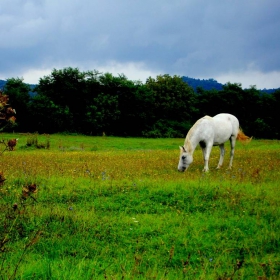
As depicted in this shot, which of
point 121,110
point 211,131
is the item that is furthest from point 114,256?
point 121,110

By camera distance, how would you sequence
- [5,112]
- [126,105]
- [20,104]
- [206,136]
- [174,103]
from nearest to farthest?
1. [5,112]
2. [206,136]
3. [20,104]
4. [126,105]
5. [174,103]

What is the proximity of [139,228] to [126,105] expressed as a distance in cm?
4673

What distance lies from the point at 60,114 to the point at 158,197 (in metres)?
39.9

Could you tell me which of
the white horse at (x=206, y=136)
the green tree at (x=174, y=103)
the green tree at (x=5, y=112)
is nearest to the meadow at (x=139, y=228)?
the green tree at (x=5, y=112)

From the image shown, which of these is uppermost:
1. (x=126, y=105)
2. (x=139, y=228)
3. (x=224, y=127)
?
(x=126, y=105)

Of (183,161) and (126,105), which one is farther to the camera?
(126,105)

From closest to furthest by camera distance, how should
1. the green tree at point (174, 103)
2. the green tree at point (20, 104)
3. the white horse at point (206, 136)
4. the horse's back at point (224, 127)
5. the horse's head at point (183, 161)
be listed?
the horse's head at point (183, 161) < the white horse at point (206, 136) < the horse's back at point (224, 127) < the green tree at point (20, 104) < the green tree at point (174, 103)

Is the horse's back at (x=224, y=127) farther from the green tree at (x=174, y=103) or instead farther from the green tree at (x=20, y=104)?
the green tree at (x=174, y=103)

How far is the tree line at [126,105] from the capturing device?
152ft

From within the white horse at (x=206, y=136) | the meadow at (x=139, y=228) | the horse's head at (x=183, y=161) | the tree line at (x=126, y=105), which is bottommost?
the meadow at (x=139, y=228)

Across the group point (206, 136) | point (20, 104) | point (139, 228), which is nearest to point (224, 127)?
point (206, 136)

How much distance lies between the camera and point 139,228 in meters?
6.29

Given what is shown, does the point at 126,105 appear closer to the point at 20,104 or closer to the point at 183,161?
the point at 20,104

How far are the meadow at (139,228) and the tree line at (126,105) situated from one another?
125 feet
